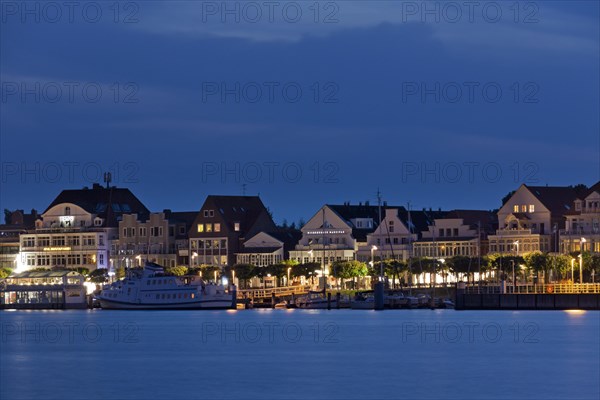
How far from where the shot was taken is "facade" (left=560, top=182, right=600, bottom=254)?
150 metres

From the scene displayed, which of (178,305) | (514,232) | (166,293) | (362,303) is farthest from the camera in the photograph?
(514,232)

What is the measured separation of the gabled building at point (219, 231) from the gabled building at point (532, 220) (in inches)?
1035

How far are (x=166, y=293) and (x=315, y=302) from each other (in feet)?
41.2

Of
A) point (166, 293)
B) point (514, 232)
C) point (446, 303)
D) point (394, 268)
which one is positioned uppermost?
point (514, 232)

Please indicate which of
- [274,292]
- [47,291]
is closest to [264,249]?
[274,292]

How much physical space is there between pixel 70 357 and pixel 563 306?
47615 millimetres

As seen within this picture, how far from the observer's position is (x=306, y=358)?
9356 cm

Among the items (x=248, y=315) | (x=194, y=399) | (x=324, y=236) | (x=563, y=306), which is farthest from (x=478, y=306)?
(x=194, y=399)

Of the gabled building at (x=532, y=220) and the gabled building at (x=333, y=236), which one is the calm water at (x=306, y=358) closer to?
the gabled building at (x=532, y=220)

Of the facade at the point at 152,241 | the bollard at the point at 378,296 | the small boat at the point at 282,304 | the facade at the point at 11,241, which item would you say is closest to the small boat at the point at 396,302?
the bollard at the point at 378,296

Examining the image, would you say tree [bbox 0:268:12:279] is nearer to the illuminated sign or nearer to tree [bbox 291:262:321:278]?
the illuminated sign

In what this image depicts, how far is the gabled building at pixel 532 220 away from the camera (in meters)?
154

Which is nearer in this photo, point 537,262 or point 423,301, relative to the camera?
point 537,262

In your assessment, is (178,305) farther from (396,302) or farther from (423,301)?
(423,301)
